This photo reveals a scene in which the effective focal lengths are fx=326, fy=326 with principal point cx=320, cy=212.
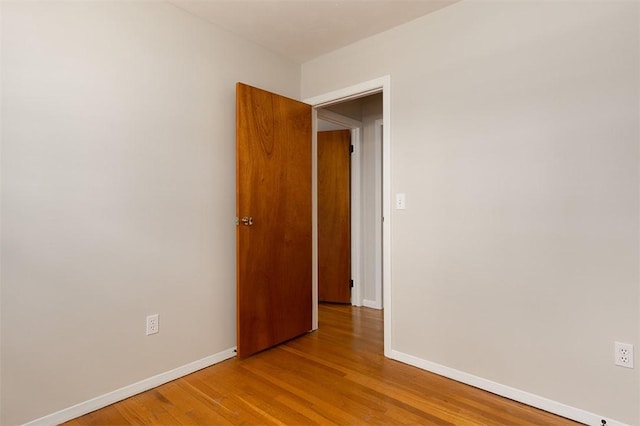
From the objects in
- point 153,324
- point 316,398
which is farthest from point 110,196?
point 316,398

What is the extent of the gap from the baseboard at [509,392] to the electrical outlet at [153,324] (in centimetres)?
162

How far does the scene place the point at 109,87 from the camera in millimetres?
1854

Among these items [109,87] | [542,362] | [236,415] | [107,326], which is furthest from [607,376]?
[109,87]

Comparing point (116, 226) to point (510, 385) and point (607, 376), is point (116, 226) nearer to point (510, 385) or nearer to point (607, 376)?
point (510, 385)

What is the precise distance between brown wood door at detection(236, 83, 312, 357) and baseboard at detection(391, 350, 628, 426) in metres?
0.92

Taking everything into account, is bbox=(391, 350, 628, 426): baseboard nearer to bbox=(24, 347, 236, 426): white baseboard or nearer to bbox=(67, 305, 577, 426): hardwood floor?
bbox=(67, 305, 577, 426): hardwood floor

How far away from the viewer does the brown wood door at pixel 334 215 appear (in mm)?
3838

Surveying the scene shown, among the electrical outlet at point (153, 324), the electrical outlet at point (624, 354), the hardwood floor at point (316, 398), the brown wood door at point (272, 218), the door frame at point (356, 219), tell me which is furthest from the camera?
the door frame at point (356, 219)

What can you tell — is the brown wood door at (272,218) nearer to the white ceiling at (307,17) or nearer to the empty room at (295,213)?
the empty room at (295,213)

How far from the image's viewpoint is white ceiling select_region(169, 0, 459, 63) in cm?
208

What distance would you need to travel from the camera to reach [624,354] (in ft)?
5.14

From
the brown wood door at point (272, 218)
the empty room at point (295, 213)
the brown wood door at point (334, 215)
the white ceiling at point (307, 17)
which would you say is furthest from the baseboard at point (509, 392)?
the white ceiling at point (307, 17)

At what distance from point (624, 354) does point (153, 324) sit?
2.55 metres

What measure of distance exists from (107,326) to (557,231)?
2523 millimetres
